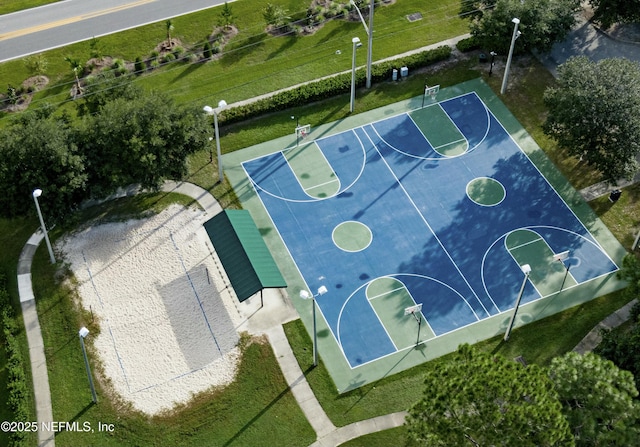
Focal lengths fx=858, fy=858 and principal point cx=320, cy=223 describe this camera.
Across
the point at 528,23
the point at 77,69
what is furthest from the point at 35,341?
the point at 528,23

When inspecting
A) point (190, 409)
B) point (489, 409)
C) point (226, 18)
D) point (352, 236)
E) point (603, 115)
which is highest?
point (226, 18)

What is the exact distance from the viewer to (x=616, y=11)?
70.3 meters

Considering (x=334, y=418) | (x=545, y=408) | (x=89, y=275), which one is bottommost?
(x=334, y=418)

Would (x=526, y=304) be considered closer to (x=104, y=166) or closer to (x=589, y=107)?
(x=589, y=107)

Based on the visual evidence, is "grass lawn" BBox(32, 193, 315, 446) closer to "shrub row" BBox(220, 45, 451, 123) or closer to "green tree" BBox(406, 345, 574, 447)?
"green tree" BBox(406, 345, 574, 447)

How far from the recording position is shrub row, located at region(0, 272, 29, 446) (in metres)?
49.8

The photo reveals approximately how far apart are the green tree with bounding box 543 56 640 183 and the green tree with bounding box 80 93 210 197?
2593 centimetres

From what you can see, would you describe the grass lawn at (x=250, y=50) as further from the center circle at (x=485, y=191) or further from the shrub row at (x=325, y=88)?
the center circle at (x=485, y=191)

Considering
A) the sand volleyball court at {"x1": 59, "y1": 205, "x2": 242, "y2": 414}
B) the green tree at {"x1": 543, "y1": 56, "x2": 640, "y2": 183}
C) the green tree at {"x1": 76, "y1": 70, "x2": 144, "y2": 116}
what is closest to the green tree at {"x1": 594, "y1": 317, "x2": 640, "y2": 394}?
the green tree at {"x1": 543, "y1": 56, "x2": 640, "y2": 183}

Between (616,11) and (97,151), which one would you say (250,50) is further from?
(616,11)

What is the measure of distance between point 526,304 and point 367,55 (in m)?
25.8

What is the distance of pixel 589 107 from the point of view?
5891 cm

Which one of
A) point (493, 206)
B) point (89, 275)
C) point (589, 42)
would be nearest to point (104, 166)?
point (89, 275)

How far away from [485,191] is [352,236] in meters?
10.7
